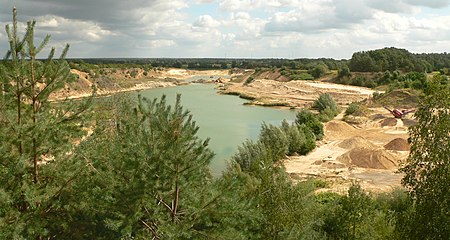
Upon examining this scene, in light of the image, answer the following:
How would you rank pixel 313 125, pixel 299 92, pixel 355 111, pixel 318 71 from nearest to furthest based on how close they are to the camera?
pixel 313 125 < pixel 355 111 < pixel 299 92 < pixel 318 71

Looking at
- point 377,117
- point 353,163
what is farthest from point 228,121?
point 353,163

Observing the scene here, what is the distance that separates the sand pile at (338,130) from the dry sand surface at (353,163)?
32cm

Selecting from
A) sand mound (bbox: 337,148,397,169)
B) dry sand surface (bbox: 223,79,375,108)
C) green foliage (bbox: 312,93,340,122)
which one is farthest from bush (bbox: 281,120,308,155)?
dry sand surface (bbox: 223,79,375,108)

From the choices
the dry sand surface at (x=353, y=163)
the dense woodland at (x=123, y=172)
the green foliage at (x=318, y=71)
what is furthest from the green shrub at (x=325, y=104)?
the dense woodland at (x=123, y=172)

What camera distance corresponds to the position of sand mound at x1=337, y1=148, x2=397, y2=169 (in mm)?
27777

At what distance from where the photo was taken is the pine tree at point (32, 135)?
23.1 ft

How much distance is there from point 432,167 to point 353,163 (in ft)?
70.8

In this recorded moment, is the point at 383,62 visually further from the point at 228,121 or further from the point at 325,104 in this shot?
the point at 228,121

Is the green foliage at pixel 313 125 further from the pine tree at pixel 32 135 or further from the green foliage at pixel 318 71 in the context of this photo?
the green foliage at pixel 318 71

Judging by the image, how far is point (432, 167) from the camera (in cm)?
749

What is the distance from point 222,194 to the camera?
7.98 metres

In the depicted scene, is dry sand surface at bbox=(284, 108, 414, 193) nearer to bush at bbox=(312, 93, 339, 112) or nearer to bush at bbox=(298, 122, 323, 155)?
bush at bbox=(298, 122, 323, 155)

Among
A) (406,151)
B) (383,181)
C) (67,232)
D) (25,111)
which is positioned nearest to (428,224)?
(67,232)

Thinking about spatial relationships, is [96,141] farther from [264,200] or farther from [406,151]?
[406,151]
